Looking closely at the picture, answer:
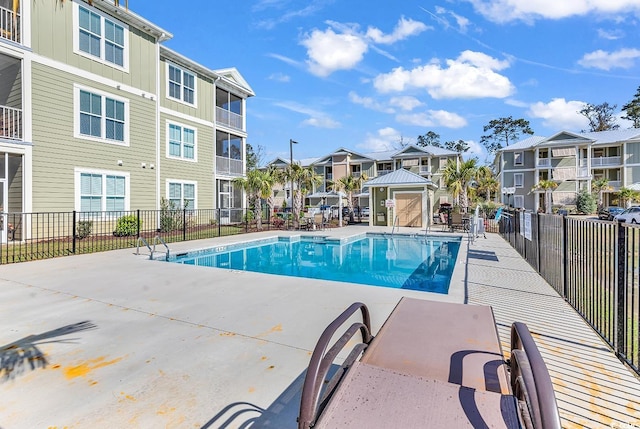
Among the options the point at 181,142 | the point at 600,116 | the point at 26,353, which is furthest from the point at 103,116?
the point at 600,116

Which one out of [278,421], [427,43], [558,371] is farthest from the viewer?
[427,43]

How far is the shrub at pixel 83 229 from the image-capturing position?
12969 mm

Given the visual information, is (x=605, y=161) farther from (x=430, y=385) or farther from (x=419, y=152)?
(x=430, y=385)

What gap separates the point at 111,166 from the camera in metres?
14.9

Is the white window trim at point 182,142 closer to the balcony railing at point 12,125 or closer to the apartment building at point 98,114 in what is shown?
the apartment building at point 98,114

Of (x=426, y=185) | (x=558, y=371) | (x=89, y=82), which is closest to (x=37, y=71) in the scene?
(x=89, y=82)

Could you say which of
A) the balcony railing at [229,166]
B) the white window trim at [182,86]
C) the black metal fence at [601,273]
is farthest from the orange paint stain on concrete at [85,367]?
the balcony railing at [229,166]

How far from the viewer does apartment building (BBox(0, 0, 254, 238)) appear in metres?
12.1

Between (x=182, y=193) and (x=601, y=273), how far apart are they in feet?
60.6

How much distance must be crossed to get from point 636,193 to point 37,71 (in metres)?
44.5

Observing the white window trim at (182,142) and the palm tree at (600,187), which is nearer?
the white window trim at (182,142)

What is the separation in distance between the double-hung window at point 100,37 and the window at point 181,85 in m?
2.76

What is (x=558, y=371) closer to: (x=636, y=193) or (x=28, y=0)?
(x=28, y=0)

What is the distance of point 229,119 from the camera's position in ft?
73.6
